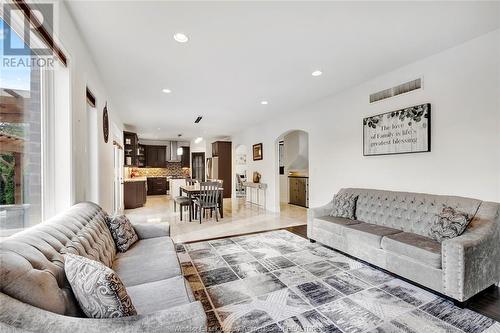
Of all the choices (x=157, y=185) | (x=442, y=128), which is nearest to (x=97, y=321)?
(x=442, y=128)

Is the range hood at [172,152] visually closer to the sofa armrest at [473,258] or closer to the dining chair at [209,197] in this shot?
the dining chair at [209,197]

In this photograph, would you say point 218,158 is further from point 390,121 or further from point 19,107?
point 19,107

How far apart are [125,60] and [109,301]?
2.95 meters

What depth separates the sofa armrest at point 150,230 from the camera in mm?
2725

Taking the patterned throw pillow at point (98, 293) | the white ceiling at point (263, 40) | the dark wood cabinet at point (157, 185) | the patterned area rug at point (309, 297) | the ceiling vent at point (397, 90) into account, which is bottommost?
the patterned area rug at point (309, 297)

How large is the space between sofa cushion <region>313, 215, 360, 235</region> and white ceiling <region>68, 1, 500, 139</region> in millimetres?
2173

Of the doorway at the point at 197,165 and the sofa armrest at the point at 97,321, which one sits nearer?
the sofa armrest at the point at 97,321

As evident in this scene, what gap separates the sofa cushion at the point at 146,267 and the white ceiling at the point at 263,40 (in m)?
2.18

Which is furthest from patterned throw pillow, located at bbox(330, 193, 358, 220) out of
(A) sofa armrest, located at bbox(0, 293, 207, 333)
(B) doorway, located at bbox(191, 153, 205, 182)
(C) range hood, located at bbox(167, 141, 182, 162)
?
(C) range hood, located at bbox(167, 141, 182, 162)

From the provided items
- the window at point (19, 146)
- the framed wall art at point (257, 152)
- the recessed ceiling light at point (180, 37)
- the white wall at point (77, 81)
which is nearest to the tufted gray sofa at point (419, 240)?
the recessed ceiling light at point (180, 37)

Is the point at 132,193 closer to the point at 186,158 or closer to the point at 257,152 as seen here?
the point at 257,152

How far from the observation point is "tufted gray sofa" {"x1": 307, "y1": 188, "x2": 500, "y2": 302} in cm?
208

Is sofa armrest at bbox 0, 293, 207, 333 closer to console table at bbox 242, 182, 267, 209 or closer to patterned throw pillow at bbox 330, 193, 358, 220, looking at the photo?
patterned throw pillow at bbox 330, 193, 358, 220

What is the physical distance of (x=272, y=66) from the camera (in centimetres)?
322
